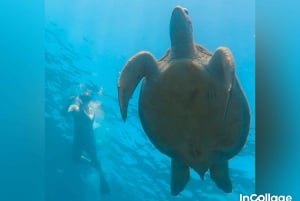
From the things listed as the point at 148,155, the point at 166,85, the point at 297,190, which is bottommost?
the point at 148,155

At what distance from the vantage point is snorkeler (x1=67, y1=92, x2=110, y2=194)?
15.7 ft

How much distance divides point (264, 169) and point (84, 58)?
2.68 m

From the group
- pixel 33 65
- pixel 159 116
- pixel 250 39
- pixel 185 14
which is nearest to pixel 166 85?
pixel 159 116

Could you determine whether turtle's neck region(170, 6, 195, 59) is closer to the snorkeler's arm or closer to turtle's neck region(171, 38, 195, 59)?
turtle's neck region(171, 38, 195, 59)

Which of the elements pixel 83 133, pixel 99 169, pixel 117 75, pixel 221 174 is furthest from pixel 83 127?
pixel 221 174

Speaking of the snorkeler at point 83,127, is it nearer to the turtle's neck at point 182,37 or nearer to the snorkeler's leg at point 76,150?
the snorkeler's leg at point 76,150

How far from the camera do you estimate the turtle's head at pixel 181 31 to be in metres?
1.94

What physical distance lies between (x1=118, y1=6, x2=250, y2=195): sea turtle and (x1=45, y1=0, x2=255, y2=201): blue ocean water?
1.49m

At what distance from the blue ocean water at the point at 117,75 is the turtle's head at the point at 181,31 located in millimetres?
1536

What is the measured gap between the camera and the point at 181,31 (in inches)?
77.7

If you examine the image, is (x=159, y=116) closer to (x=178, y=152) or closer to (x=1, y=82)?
(x=178, y=152)

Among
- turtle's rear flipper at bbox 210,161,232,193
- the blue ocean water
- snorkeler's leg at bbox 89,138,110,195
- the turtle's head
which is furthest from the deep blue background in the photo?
snorkeler's leg at bbox 89,138,110,195

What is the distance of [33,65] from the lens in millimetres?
3297

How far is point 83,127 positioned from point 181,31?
3214 millimetres
